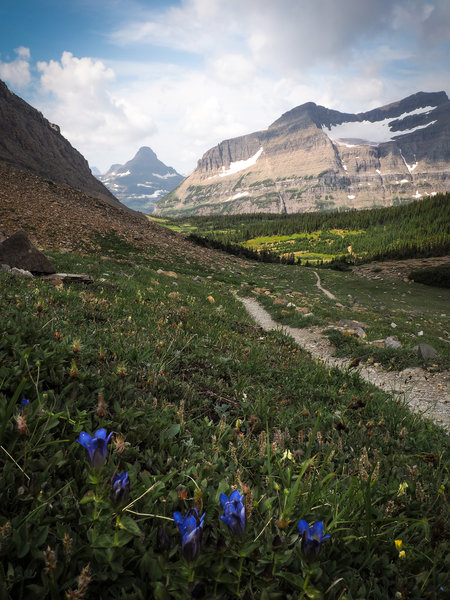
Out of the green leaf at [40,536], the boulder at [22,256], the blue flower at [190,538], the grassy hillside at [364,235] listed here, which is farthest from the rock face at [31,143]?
the blue flower at [190,538]

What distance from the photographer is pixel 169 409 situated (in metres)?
3.16

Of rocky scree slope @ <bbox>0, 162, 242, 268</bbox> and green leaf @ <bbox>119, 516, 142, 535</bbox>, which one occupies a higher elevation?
rocky scree slope @ <bbox>0, 162, 242, 268</bbox>

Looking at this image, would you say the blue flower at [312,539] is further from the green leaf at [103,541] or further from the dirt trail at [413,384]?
the dirt trail at [413,384]

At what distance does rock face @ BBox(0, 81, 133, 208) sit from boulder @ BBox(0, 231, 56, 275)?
160 feet

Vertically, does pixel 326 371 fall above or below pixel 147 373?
below

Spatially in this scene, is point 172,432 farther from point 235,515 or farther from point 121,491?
point 235,515

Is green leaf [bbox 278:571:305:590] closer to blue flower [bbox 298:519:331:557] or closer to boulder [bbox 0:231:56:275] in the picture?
blue flower [bbox 298:519:331:557]

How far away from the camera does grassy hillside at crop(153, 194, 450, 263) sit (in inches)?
3979

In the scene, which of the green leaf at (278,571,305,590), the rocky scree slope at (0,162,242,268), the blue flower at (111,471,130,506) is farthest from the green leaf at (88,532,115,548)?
the rocky scree slope at (0,162,242,268)

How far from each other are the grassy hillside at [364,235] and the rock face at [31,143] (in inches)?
2166

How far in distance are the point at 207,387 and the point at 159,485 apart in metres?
2.48

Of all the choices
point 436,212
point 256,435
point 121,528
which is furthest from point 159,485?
point 436,212

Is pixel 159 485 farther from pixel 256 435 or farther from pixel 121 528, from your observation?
pixel 256 435

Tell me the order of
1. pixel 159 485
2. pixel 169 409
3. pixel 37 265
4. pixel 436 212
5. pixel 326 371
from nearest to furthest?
1. pixel 159 485
2. pixel 169 409
3. pixel 326 371
4. pixel 37 265
5. pixel 436 212
